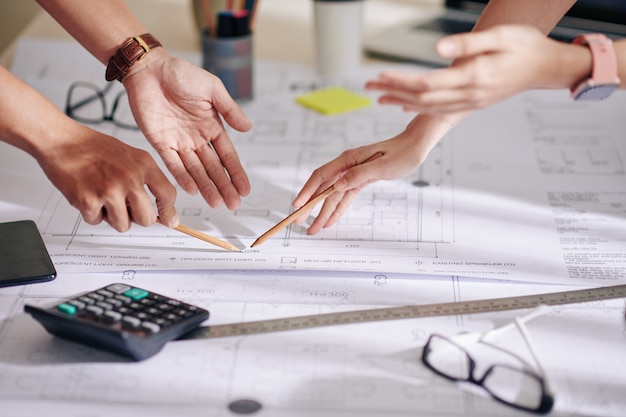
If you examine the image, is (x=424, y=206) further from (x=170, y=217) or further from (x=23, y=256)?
(x=23, y=256)

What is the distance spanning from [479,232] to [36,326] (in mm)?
584

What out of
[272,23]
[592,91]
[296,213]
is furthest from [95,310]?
[272,23]

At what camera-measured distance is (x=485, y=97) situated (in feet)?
2.78

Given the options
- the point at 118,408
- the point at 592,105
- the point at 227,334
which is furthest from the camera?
the point at 592,105

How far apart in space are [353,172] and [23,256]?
17.2 inches

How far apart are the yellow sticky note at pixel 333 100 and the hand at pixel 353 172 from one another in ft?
1.33

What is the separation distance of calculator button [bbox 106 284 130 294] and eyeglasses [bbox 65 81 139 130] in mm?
550

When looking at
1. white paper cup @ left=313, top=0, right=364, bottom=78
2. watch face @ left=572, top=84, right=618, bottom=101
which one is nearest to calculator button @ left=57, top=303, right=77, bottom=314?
watch face @ left=572, top=84, right=618, bottom=101

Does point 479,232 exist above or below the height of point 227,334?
below

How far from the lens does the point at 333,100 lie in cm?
155

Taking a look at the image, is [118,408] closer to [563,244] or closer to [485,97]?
[485,97]

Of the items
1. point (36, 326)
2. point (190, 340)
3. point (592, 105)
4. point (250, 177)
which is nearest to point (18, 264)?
point (36, 326)

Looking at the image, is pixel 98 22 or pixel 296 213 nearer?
pixel 296 213

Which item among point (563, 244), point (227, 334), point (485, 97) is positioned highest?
point (485, 97)
